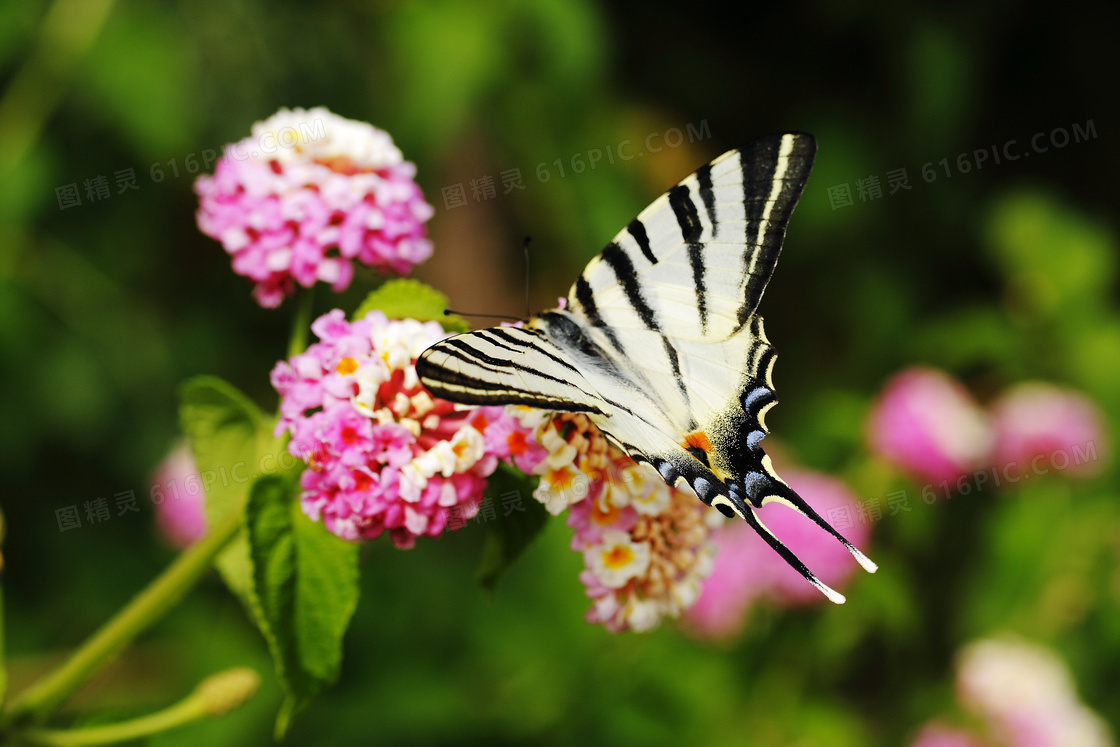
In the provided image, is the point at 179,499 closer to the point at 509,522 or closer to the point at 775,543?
the point at 509,522

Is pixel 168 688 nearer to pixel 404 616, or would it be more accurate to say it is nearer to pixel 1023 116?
pixel 404 616

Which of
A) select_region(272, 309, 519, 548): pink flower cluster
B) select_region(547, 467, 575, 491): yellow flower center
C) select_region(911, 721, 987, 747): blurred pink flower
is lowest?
select_region(911, 721, 987, 747): blurred pink flower

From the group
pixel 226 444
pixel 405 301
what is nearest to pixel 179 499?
pixel 226 444

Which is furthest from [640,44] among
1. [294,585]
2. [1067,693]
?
[294,585]

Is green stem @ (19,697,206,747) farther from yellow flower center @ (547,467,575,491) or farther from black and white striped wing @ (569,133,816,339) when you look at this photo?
black and white striped wing @ (569,133,816,339)

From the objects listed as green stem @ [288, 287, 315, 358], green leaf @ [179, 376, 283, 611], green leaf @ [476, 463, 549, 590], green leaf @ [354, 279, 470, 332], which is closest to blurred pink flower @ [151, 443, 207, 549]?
green leaf @ [179, 376, 283, 611]

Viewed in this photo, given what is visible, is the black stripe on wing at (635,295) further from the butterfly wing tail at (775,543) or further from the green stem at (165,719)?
the green stem at (165,719)
